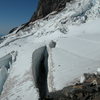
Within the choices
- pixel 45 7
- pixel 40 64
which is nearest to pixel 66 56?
pixel 40 64

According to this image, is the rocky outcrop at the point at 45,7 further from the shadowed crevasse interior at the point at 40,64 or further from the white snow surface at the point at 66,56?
the shadowed crevasse interior at the point at 40,64

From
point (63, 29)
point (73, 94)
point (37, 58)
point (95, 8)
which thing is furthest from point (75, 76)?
point (95, 8)

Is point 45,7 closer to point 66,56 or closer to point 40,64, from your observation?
point 40,64

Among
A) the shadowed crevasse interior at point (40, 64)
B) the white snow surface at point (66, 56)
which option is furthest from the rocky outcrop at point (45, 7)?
the shadowed crevasse interior at point (40, 64)

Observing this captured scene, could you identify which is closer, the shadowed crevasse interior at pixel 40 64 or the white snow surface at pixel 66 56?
the white snow surface at pixel 66 56

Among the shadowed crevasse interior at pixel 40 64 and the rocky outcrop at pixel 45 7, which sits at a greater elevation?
the rocky outcrop at pixel 45 7

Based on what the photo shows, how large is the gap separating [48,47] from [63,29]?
303 centimetres

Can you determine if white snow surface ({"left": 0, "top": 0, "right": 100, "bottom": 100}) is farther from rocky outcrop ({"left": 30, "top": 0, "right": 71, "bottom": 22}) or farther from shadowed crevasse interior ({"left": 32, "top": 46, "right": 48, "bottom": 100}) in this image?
rocky outcrop ({"left": 30, "top": 0, "right": 71, "bottom": 22})

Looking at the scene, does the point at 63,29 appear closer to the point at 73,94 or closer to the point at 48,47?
the point at 48,47

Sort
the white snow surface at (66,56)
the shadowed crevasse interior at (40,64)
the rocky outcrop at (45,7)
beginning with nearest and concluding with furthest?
the white snow surface at (66,56) < the shadowed crevasse interior at (40,64) < the rocky outcrop at (45,7)

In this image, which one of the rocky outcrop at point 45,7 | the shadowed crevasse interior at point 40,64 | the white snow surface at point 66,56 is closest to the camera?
the white snow surface at point 66,56

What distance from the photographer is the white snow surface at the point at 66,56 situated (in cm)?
878

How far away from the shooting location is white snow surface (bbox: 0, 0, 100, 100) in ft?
28.8

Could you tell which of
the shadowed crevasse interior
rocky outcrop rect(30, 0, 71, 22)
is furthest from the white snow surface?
rocky outcrop rect(30, 0, 71, 22)
